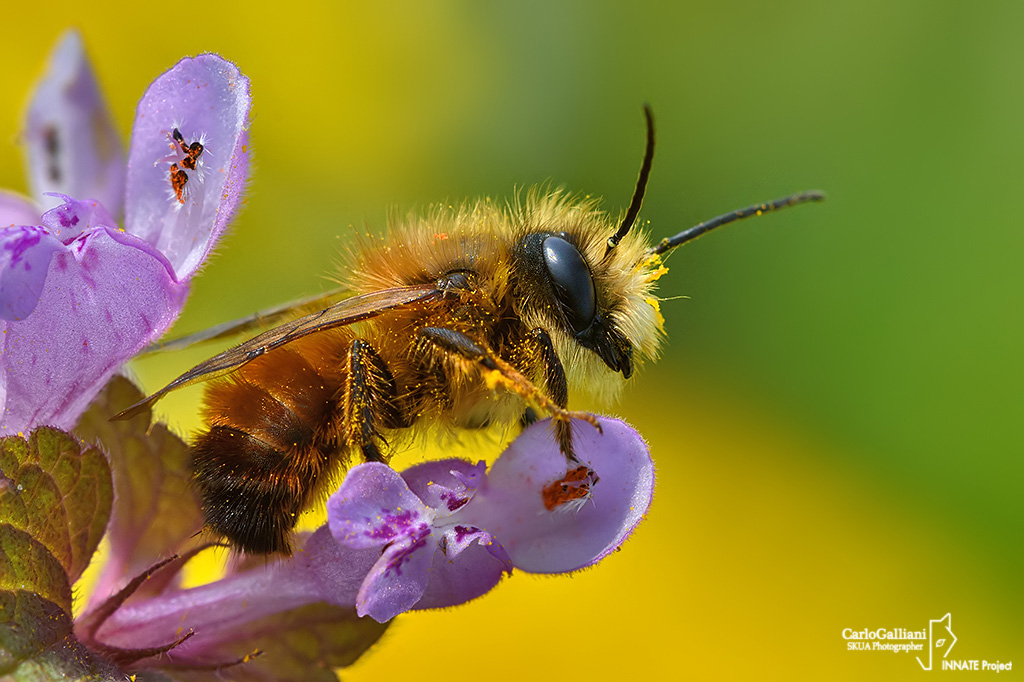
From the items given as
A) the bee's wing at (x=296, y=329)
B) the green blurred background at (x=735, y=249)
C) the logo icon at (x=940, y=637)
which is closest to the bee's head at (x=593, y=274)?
A: the bee's wing at (x=296, y=329)

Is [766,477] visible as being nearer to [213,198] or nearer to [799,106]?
[799,106]

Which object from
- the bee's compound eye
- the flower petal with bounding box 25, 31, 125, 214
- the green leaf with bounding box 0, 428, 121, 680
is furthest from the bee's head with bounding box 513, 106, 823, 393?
the flower petal with bounding box 25, 31, 125, 214

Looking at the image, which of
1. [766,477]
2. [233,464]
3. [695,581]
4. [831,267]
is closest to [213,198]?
[233,464]

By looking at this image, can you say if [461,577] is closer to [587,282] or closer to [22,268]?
[587,282]

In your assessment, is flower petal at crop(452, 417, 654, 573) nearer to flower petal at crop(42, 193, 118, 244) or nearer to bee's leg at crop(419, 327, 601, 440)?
bee's leg at crop(419, 327, 601, 440)

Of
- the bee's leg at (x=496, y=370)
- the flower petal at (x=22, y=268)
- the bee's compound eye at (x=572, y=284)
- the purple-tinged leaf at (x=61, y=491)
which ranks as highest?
the bee's compound eye at (x=572, y=284)

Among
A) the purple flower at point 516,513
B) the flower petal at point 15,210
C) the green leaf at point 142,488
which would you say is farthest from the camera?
the flower petal at point 15,210

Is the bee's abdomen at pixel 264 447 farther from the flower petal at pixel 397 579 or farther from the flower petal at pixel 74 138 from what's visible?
the flower petal at pixel 74 138
